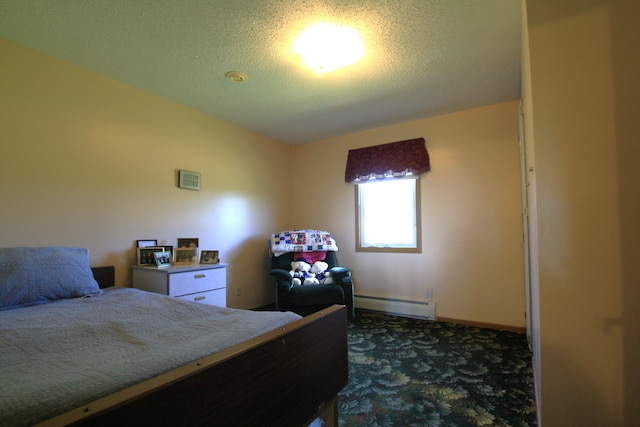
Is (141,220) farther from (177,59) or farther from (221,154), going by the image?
(177,59)

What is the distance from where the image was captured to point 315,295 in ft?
10.4

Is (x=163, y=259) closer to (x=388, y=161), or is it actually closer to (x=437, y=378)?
(x=437, y=378)

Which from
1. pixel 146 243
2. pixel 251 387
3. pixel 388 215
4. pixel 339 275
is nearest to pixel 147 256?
pixel 146 243

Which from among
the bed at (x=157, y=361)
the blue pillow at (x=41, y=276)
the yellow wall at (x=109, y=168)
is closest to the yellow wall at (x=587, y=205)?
the bed at (x=157, y=361)

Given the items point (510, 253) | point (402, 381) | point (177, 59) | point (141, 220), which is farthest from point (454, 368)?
point (177, 59)

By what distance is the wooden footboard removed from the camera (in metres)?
0.62

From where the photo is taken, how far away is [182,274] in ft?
8.01

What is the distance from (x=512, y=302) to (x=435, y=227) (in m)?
1.07

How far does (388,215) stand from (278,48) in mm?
2397

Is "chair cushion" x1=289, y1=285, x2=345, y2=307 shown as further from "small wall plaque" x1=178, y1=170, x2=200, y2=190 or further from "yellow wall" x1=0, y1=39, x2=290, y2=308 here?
"small wall plaque" x1=178, y1=170, x2=200, y2=190

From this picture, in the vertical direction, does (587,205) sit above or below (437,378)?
above

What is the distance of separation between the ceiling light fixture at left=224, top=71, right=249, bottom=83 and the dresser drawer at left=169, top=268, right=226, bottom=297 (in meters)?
1.70

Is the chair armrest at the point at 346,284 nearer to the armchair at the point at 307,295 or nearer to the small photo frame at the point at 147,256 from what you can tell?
the armchair at the point at 307,295

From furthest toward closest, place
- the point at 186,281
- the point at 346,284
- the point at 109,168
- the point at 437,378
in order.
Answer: the point at 346,284, the point at 109,168, the point at 186,281, the point at 437,378
